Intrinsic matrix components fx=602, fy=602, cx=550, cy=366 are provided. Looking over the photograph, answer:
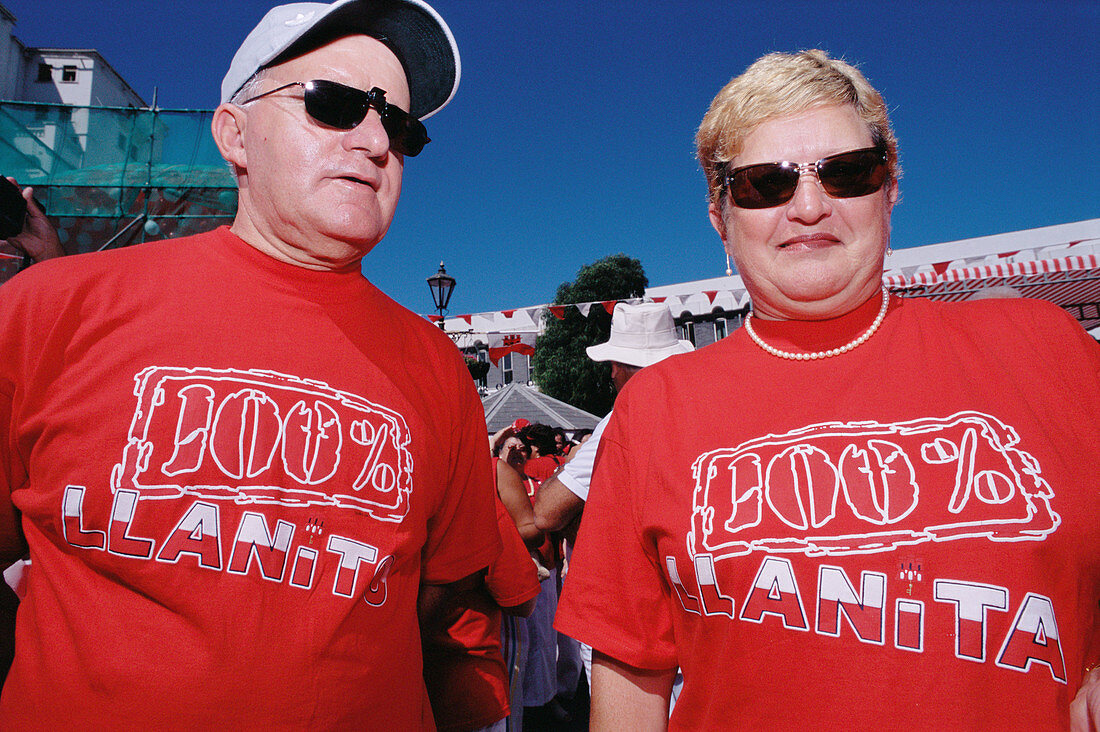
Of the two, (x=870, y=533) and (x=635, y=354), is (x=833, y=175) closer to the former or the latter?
(x=870, y=533)

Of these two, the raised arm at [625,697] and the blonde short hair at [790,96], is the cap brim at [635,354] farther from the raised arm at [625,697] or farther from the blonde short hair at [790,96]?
the raised arm at [625,697]

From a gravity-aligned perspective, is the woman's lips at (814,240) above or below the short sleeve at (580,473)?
above

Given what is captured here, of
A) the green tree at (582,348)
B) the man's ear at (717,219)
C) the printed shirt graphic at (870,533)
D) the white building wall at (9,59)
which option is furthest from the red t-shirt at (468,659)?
the white building wall at (9,59)

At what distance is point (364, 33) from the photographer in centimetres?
168

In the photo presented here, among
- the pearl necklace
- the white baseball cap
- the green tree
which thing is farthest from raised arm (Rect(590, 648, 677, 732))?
the green tree

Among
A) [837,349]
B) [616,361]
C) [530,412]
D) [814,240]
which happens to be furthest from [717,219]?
[530,412]

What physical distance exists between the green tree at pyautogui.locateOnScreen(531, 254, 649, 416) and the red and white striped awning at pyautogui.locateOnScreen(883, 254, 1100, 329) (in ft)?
46.4

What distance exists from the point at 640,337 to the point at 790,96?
8.77 feet

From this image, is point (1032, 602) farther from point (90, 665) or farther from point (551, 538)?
point (551, 538)

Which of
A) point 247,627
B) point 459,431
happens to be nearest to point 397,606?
point 247,627

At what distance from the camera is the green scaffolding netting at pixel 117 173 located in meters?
13.3

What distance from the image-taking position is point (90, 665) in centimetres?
110

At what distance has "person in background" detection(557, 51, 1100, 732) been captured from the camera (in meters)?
1.04

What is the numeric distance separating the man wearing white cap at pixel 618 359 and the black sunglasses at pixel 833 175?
184 cm
